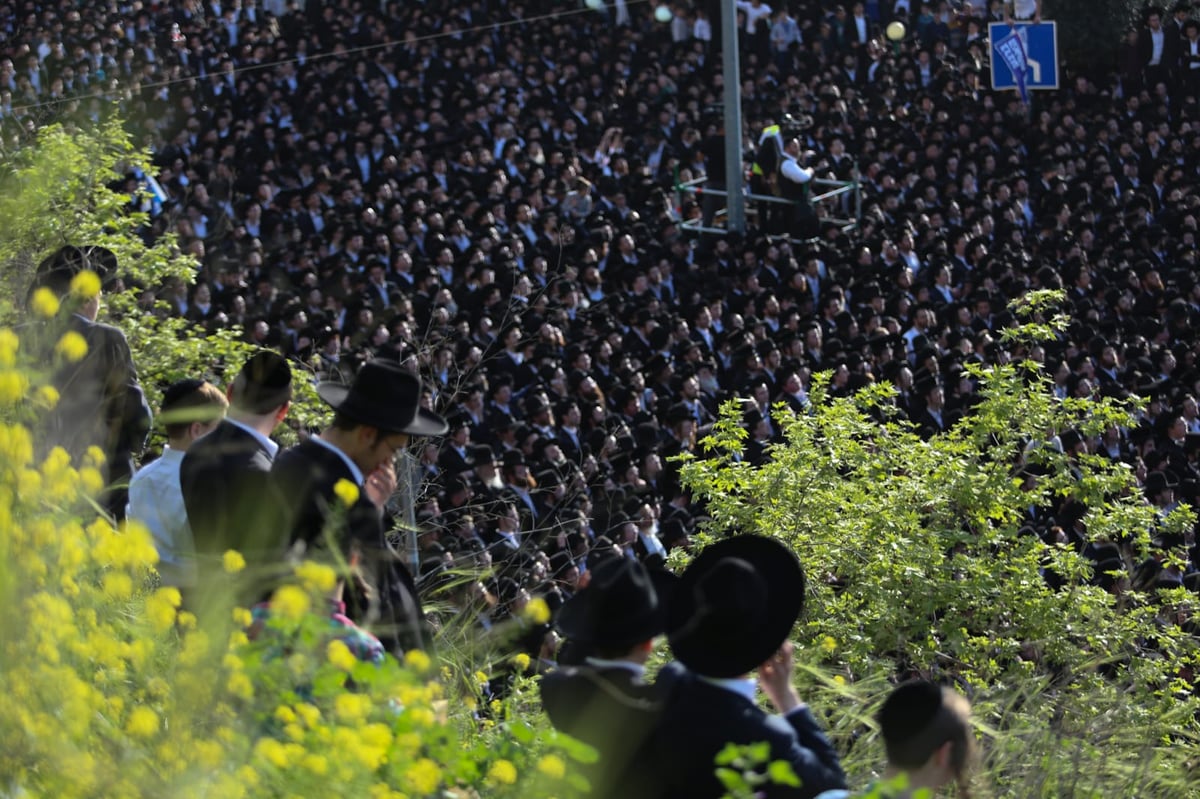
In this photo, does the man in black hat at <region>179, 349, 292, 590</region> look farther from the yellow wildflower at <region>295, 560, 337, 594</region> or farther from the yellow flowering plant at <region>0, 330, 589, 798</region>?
the yellow wildflower at <region>295, 560, 337, 594</region>

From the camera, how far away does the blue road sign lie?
22.7m

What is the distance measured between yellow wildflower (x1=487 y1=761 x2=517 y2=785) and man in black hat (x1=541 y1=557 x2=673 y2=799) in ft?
0.53

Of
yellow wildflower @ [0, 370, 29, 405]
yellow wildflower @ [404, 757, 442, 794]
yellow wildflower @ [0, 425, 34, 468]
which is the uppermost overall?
yellow wildflower @ [0, 370, 29, 405]

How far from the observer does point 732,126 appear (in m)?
19.2

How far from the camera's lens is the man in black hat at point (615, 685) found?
3953mm

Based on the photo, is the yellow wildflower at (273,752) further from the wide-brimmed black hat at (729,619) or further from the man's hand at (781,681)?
the man's hand at (781,681)

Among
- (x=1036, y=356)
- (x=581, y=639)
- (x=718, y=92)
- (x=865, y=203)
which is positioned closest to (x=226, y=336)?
(x=581, y=639)

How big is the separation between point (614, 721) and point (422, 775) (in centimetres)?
56

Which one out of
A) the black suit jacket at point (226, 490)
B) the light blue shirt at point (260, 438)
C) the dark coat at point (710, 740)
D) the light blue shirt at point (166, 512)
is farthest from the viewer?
the light blue shirt at point (166, 512)

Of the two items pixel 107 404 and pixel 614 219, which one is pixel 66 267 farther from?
pixel 614 219

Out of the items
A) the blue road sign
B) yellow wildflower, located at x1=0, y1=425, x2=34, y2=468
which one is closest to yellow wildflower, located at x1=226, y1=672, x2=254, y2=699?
yellow wildflower, located at x1=0, y1=425, x2=34, y2=468

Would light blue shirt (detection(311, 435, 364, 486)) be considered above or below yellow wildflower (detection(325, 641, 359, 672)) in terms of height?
above

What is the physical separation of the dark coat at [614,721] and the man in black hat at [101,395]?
2358 millimetres

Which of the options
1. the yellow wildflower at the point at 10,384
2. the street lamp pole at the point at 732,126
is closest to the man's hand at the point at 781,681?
the yellow wildflower at the point at 10,384
